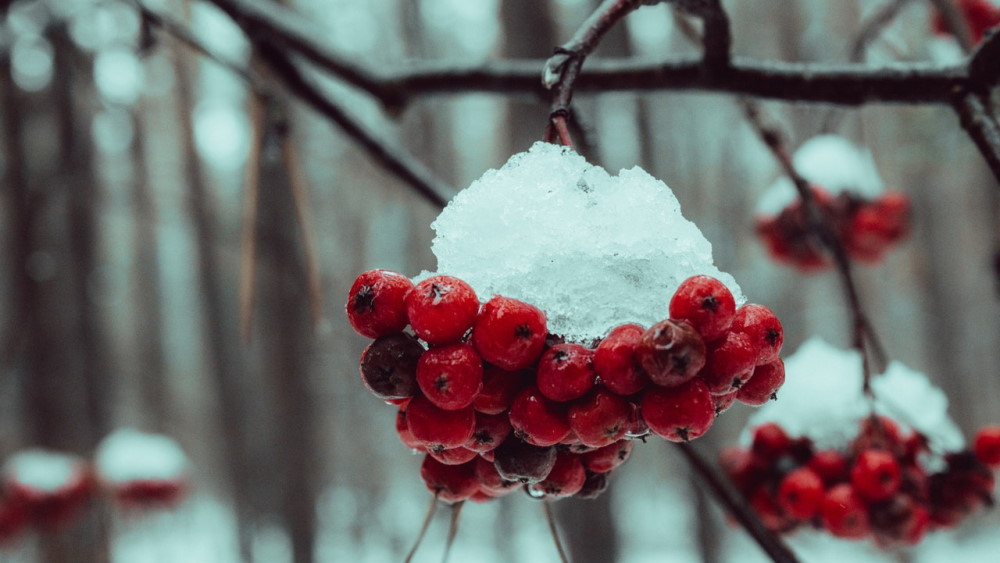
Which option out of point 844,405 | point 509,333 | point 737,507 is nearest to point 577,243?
point 509,333

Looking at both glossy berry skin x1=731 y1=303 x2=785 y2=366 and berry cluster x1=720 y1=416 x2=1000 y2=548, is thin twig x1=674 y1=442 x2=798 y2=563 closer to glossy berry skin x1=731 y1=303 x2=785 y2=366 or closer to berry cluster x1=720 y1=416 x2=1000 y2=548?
berry cluster x1=720 y1=416 x2=1000 y2=548

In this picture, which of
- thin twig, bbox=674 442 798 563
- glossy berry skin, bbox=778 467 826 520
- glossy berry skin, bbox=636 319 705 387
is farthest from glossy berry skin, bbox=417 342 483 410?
glossy berry skin, bbox=778 467 826 520

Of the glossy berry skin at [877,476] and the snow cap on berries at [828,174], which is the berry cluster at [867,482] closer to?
the glossy berry skin at [877,476]

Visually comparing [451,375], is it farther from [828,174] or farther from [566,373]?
[828,174]

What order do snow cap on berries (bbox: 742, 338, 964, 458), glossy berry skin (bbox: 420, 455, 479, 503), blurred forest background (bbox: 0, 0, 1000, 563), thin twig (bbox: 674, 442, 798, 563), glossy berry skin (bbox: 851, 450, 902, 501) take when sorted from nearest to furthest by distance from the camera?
glossy berry skin (bbox: 420, 455, 479, 503) → thin twig (bbox: 674, 442, 798, 563) → glossy berry skin (bbox: 851, 450, 902, 501) → snow cap on berries (bbox: 742, 338, 964, 458) → blurred forest background (bbox: 0, 0, 1000, 563)

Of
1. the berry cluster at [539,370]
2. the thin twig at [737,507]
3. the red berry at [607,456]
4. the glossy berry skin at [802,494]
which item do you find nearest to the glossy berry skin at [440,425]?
the berry cluster at [539,370]

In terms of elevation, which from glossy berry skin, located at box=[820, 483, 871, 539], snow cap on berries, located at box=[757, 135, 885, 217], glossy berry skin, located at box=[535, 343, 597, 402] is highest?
snow cap on berries, located at box=[757, 135, 885, 217]

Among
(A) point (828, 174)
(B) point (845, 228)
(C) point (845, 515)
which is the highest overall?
Answer: (A) point (828, 174)

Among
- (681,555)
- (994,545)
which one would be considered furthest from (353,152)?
(994,545)
